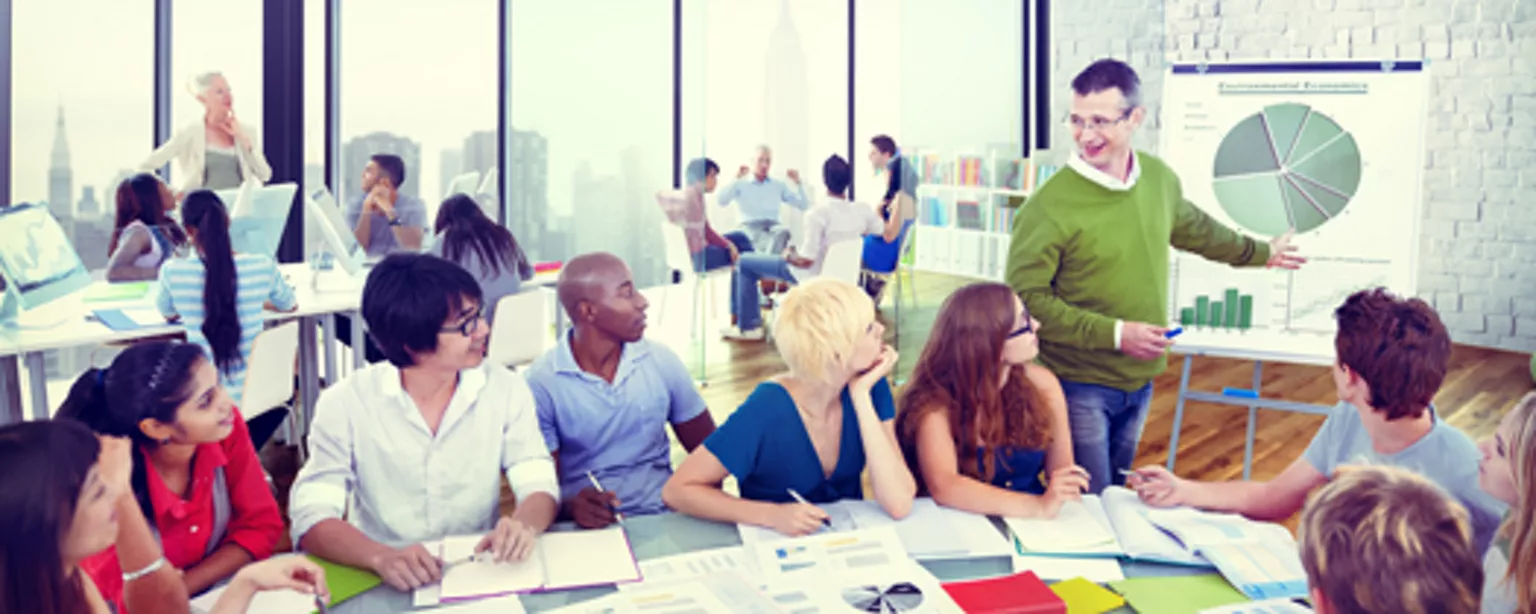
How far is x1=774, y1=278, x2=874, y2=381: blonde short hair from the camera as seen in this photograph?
236 centimetres

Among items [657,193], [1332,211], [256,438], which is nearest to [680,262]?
[657,193]

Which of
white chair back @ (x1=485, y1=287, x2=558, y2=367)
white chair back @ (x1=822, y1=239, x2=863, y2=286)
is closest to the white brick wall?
white chair back @ (x1=822, y1=239, x2=863, y2=286)

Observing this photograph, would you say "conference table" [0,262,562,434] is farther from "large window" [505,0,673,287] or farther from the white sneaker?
the white sneaker

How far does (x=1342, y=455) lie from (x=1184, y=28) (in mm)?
5911

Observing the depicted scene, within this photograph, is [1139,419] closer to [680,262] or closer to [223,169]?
[680,262]

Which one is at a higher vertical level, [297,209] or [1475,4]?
[1475,4]

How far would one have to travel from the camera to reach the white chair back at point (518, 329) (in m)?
4.65

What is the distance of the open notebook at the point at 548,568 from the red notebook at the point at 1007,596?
510mm

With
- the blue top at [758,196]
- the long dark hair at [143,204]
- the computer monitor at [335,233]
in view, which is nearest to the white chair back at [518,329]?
the computer monitor at [335,233]

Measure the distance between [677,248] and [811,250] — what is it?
1.12m

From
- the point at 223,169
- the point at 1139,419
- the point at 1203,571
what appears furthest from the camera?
the point at 223,169

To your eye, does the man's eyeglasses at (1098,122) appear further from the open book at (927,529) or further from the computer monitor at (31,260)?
the computer monitor at (31,260)

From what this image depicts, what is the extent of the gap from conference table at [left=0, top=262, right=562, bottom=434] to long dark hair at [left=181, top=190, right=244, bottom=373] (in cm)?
16

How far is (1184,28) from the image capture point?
305 inches
